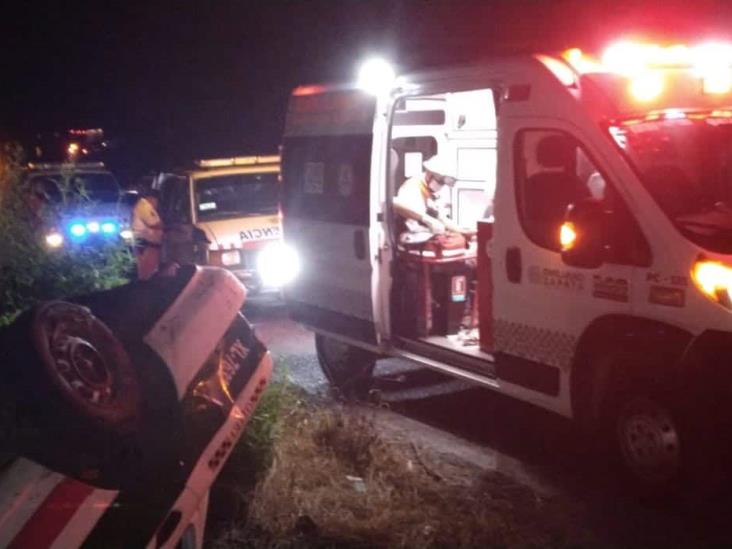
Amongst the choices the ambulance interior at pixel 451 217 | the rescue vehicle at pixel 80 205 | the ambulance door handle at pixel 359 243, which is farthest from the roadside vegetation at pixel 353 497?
the rescue vehicle at pixel 80 205

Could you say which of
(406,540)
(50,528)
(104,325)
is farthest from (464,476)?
(50,528)

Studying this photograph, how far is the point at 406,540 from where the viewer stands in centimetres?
491

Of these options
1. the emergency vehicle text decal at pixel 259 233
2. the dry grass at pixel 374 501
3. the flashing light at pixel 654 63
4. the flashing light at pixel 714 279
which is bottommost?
the dry grass at pixel 374 501

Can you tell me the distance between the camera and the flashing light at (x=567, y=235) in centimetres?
576

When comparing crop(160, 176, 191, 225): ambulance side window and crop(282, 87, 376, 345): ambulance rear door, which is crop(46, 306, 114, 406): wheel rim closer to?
crop(282, 87, 376, 345): ambulance rear door

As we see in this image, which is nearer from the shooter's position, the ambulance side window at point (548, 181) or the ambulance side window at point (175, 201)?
the ambulance side window at point (548, 181)

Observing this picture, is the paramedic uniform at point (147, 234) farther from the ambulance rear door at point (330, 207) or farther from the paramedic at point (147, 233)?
the ambulance rear door at point (330, 207)

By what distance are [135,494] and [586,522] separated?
2.89m

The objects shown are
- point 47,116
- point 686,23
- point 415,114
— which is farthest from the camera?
point 47,116

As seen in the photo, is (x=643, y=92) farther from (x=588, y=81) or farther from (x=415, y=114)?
(x=415, y=114)

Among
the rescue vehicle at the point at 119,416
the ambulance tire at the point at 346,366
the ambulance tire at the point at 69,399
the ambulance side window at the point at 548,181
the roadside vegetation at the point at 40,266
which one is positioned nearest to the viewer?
the rescue vehicle at the point at 119,416

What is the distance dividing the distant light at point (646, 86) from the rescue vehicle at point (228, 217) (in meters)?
6.08

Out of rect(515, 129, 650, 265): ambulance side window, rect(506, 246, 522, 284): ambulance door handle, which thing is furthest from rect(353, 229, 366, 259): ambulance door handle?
rect(515, 129, 650, 265): ambulance side window

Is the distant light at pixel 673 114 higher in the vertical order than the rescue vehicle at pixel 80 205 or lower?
higher
